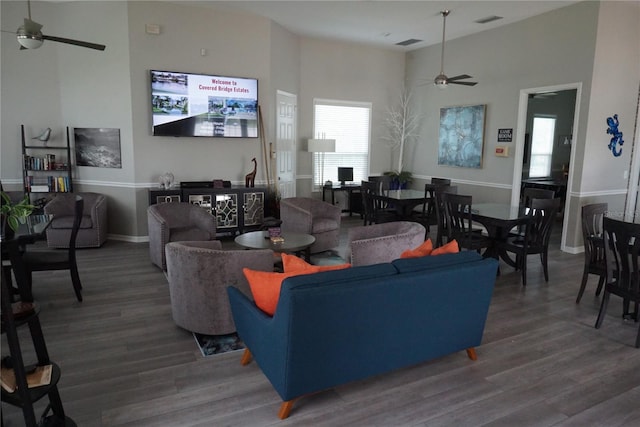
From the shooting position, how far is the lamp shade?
26.3 ft

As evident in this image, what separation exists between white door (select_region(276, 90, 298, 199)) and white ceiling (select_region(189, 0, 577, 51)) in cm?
125

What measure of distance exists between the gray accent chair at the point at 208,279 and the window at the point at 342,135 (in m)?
5.49

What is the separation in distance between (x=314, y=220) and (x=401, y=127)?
14.4ft

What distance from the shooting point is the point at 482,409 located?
2.55 m

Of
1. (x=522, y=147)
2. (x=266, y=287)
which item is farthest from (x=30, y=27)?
(x=522, y=147)

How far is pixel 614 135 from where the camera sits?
625 cm

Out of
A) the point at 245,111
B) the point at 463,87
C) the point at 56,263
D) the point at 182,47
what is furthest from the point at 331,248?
the point at 463,87

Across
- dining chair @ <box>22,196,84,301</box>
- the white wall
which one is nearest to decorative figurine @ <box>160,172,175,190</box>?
dining chair @ <box>22,196,84,301</box>

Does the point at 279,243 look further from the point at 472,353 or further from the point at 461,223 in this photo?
the point at 461,223

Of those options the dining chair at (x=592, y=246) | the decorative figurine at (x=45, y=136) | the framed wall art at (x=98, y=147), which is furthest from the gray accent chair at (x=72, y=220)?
the dining chair at (x=592, y=246)

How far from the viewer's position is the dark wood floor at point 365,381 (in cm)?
247

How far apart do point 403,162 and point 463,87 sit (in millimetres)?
2121

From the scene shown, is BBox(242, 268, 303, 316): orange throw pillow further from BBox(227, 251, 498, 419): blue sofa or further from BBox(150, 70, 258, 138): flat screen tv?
BBox(150, 70, 258, 138): flat screen tv

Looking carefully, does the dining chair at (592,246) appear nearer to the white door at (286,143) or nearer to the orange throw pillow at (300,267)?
the orange throw pillow at (300,267)
